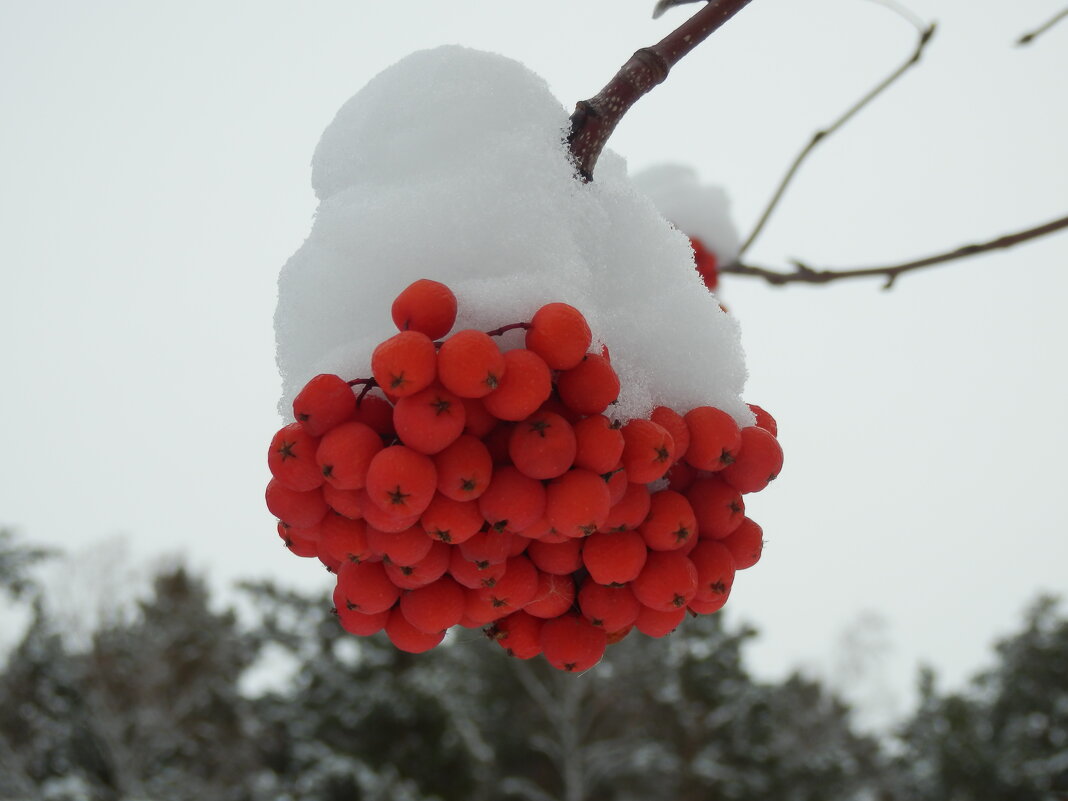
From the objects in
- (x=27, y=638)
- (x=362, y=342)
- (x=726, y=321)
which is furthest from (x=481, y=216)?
(x=27, y=638)

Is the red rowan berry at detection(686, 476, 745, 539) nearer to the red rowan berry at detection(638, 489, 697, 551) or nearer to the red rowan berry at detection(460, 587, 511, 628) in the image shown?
the red rowan berry at detection(638, 489, 697, 551)

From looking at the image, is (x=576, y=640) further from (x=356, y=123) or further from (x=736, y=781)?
(x=736, y=781)

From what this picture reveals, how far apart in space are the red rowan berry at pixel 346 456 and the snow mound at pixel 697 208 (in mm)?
2163

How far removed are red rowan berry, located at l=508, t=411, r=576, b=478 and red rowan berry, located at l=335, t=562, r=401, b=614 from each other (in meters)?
0.30

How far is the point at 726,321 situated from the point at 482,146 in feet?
1.69

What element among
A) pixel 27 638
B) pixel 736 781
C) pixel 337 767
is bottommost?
pixel 337 767

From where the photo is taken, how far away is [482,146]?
1.27 metres

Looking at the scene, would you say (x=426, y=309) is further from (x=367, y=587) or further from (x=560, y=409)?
(x=367, y=587)

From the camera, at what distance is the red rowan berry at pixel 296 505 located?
1129 millimetres

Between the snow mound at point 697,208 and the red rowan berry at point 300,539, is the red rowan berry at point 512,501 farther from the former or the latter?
the snow mound at point 697,208

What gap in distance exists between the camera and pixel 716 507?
1.24m

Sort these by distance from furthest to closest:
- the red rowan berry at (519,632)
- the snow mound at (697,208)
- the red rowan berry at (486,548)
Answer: the snow mound at (697,208) → the red rowan berry at (519,632) → the red rowan berry at (486,548)

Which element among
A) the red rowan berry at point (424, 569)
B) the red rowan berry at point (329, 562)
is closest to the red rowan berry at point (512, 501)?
the red rowan berry at point (424, 569)

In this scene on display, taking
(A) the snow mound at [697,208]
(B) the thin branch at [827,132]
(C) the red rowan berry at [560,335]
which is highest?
(A) the snow mound at [697,208]
